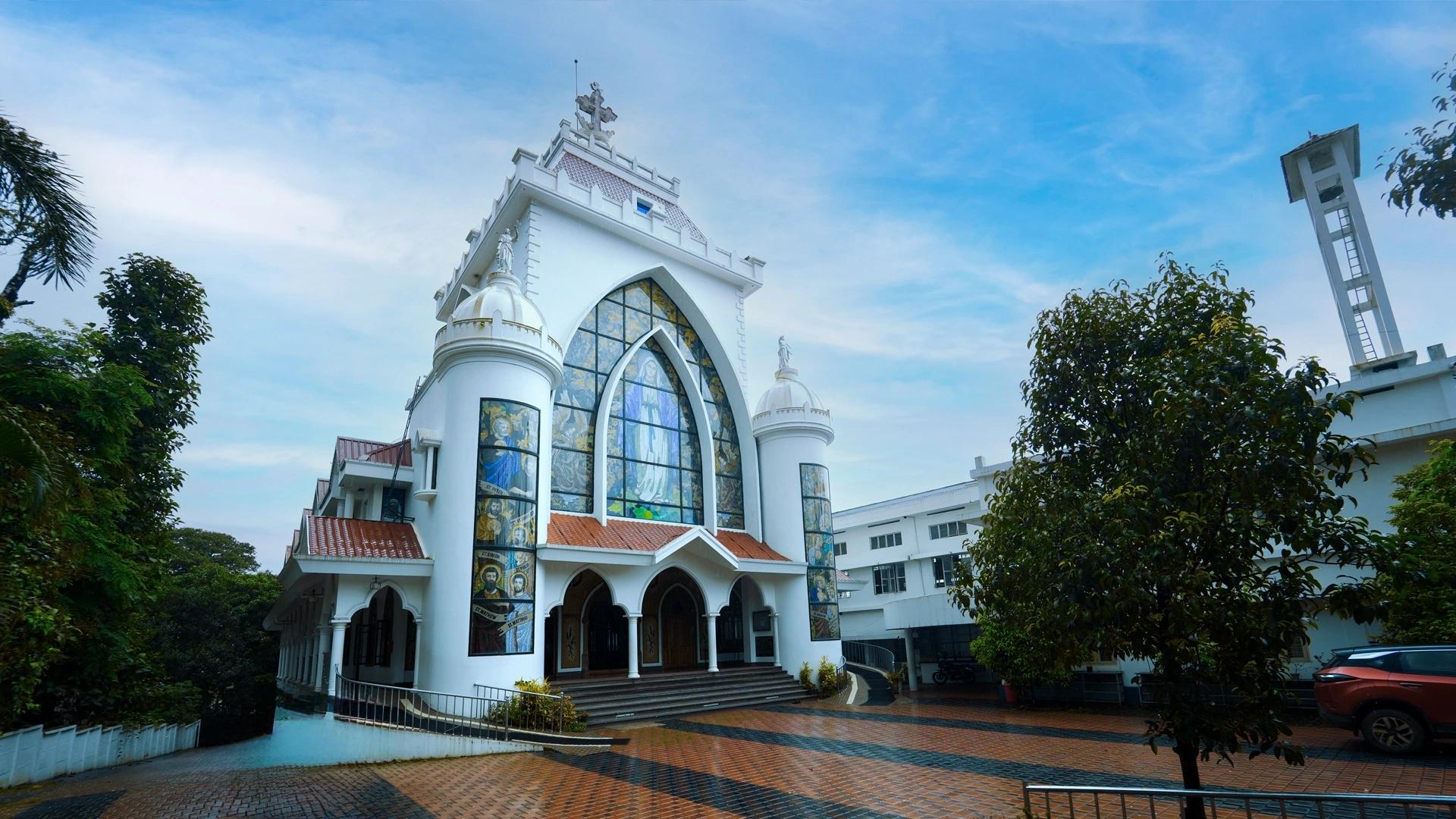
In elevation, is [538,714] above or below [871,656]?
above

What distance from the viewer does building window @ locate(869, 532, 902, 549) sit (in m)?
35.8

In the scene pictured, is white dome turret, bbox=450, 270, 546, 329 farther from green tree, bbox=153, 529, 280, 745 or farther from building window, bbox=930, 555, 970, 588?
building window, bbox=930, 555, 970, 588

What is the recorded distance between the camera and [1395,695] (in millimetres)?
9992

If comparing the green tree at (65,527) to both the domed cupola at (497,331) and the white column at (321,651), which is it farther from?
the domed cupola at (497,331)

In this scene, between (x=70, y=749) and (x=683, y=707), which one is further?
(x=683, y=707)

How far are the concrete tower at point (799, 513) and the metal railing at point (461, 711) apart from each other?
9.15 m

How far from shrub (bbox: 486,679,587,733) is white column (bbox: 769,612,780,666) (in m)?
8.50

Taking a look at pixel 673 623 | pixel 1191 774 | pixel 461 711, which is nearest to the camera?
pixel 1191 774

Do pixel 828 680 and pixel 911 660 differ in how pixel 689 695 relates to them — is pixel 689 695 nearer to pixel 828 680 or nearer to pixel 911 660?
pixel 828 680

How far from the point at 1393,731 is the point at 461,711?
48.7 feet

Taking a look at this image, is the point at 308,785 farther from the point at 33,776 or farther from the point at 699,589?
the point at 699,589

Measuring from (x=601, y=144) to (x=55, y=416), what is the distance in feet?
59.8

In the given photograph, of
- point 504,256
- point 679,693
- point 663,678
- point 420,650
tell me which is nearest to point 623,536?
point 663,678

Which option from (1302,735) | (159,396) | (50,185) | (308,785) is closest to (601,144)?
(159,396)
